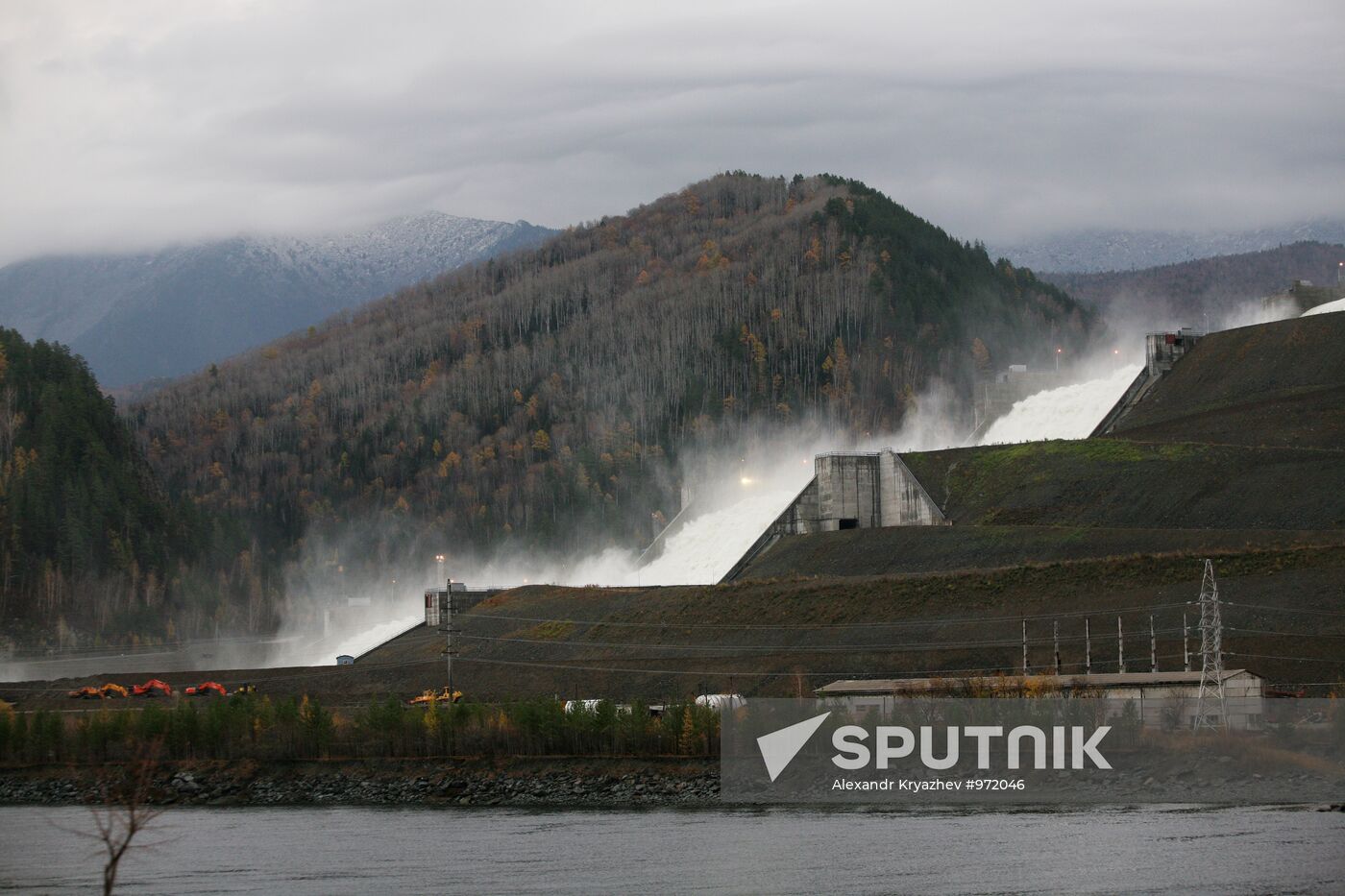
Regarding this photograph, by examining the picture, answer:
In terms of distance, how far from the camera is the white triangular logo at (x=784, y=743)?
90188 mm

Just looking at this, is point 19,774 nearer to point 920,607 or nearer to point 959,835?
point 920,607

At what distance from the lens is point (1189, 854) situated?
218ft

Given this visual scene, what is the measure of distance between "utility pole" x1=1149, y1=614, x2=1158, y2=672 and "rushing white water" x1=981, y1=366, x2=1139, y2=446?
5883cm

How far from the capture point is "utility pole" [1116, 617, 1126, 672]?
89688mm

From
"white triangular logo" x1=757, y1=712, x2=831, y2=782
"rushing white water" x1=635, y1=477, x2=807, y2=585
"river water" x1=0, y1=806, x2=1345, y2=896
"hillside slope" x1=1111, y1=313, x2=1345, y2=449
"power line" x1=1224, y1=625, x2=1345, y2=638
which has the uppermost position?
"hillside slope" x1=1111, y1=313, x2=1345, y2=449

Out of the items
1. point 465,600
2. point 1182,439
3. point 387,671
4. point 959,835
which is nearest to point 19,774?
point 387,671

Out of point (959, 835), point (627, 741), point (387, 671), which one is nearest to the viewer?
point (959, 835)

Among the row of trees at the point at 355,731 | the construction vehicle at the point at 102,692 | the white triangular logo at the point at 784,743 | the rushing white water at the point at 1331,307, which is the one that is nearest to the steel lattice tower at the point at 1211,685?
the white triangular logo at the point at 784,743

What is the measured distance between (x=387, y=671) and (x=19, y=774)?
82.3 feet

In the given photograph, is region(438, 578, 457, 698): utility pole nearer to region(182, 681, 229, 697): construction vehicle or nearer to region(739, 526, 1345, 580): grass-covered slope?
region(182, 681, 229, 697): construction vehicle

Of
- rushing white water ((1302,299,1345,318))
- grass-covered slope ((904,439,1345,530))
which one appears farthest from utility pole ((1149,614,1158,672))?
rushing white water ((1302,299,1345,318))

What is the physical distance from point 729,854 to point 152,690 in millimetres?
61199

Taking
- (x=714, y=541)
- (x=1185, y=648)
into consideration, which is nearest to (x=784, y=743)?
(x=1185, y=648)

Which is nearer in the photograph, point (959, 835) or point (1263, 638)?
point (959, 835)
